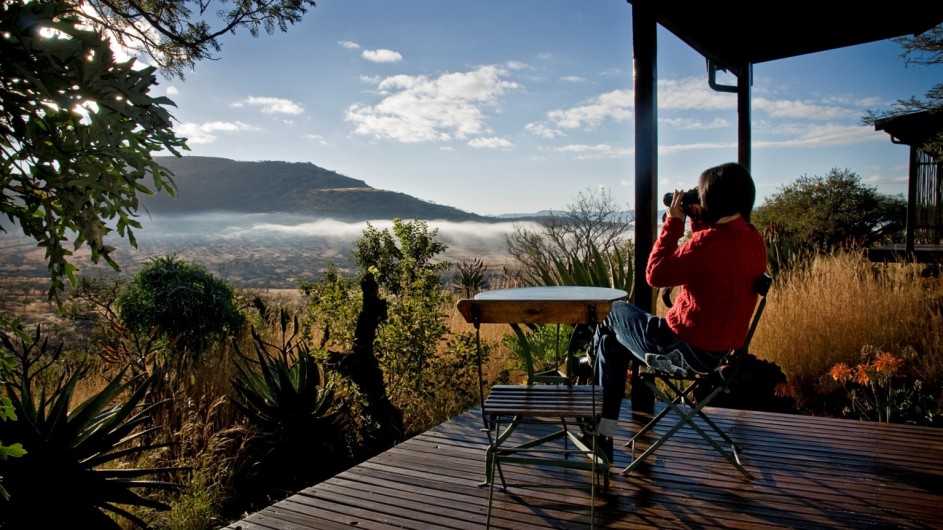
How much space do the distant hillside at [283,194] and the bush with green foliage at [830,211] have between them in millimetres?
63493

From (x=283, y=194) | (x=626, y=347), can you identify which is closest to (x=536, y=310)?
(x=626, y=347)

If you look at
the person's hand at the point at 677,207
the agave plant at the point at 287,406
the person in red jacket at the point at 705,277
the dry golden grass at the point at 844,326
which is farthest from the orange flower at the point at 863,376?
the agave plant at the point at 287,406

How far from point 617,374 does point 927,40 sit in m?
8.03

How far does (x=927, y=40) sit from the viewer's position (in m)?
8.35

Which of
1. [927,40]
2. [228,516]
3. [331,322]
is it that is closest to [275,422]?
[228,516]

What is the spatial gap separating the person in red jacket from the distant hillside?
7894 cm

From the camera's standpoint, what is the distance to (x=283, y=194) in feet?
296

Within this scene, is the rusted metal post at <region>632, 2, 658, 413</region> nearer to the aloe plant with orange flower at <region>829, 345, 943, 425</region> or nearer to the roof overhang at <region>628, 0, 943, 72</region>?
the roof overhang at <region>628, 0, 943, 72</region>

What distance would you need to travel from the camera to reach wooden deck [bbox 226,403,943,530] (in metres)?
2.54

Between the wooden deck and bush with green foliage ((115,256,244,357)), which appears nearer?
the wooden deck

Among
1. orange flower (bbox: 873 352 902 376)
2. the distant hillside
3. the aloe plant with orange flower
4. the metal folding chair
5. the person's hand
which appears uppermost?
the distant hillside

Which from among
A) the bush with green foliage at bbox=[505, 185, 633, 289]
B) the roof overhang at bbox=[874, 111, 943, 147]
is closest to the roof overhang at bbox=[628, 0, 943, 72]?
the bush with green foliage at bbox=[505, 185, 633, 289]

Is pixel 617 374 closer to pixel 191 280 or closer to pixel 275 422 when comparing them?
pixel 275 422

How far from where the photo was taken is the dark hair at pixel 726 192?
9.27 ft
